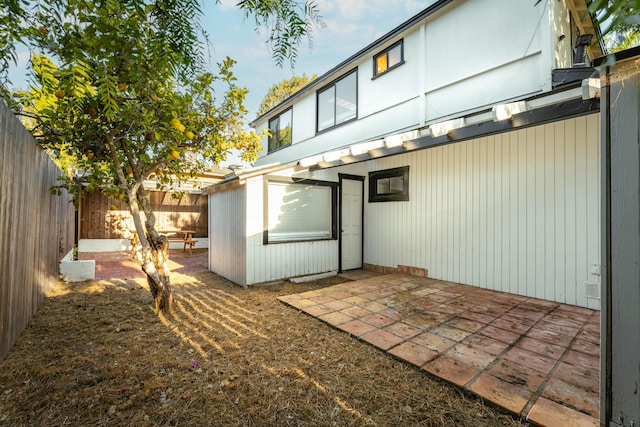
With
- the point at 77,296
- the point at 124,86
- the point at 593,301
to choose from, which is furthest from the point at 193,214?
the point at 593,301

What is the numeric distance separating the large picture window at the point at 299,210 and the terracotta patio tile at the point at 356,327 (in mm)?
2798

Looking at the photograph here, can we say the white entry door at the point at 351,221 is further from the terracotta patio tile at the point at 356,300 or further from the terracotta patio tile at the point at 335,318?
the terracotta patio tile at the point at 335,318

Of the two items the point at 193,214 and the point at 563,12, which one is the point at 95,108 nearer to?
the point at 563,12

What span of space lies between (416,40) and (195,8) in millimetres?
5753

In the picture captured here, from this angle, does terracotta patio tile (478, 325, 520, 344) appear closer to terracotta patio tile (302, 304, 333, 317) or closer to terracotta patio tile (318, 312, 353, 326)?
terracotta patio tile (318, 312, 353, 326)

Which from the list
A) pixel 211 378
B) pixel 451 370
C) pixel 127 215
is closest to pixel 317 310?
pixel 211 378

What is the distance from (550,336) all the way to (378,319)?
191cm

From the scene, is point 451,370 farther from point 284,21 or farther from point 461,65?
point 461,65

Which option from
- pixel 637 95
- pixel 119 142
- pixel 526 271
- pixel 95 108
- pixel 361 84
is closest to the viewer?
pixel 637 95

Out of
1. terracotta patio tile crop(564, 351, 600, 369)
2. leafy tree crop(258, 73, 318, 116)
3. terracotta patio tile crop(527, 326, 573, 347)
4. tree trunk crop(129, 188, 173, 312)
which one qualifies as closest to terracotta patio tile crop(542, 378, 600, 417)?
terracotta patio tile crop(564, 351, 600, 369)

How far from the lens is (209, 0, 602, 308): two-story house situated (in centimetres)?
417

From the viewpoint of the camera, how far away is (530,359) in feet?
9.29

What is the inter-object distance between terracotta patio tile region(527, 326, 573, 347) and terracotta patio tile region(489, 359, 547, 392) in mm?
790

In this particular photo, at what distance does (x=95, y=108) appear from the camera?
120 inches
